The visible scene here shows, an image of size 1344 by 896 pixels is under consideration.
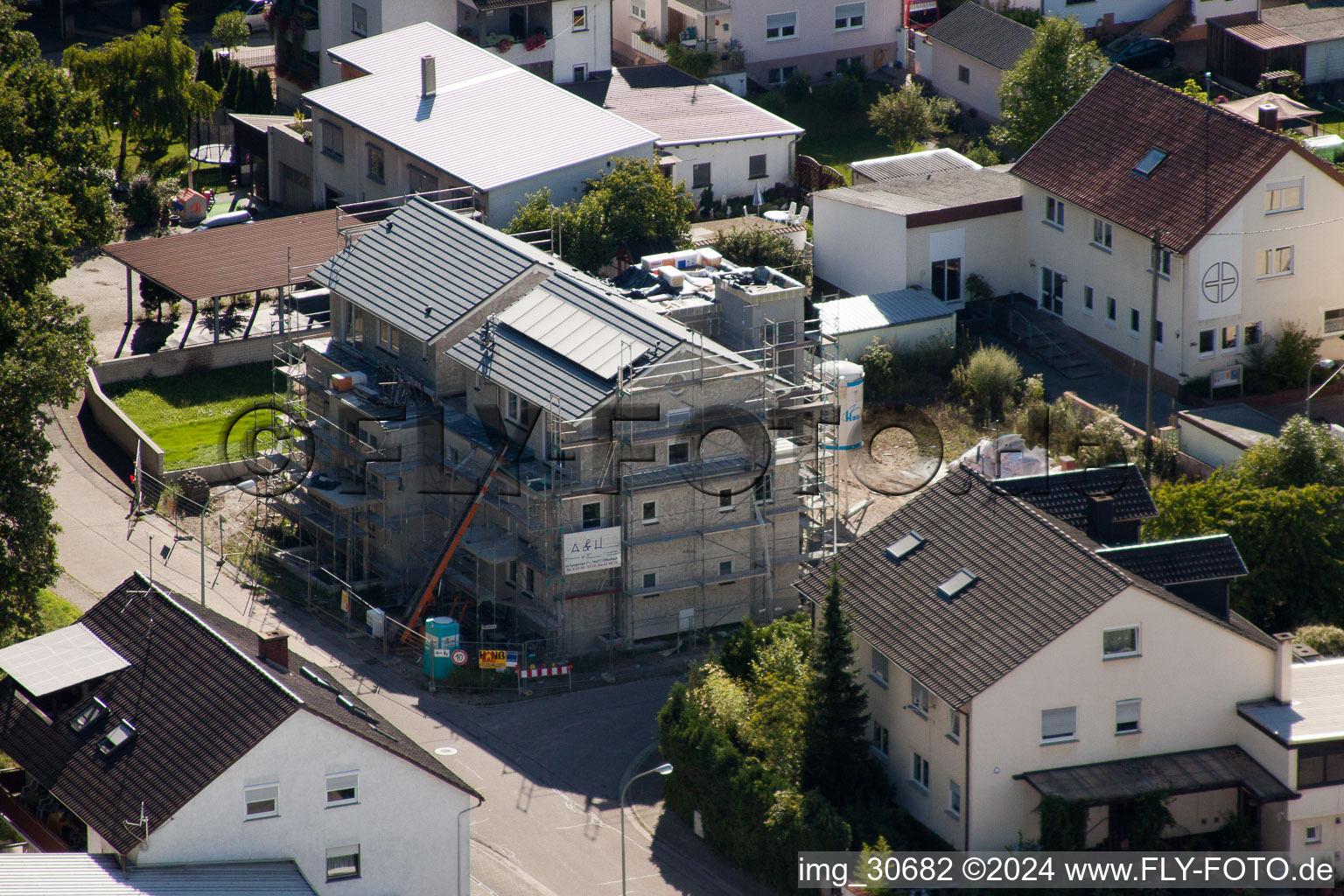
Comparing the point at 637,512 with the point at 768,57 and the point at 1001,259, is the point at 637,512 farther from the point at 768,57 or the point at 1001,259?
the point at 768,57

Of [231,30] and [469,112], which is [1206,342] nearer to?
[469,112]

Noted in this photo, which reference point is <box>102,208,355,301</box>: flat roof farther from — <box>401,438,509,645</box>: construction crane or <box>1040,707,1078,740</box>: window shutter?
<box>1040,707,1078,740</box>: window shutter

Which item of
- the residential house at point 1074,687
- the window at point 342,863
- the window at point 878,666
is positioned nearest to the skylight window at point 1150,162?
the residential house at point 1074,687

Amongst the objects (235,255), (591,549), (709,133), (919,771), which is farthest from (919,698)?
(709,133)

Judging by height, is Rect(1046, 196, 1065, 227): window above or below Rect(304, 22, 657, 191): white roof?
below

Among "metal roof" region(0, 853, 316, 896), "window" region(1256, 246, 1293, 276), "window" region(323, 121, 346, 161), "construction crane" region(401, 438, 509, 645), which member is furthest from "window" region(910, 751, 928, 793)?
"window" region(323, 121, 346, 161)

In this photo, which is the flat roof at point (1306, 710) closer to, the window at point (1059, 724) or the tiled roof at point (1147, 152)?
the window at point (1059, 724)

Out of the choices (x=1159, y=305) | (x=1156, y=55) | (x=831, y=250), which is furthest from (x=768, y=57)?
(x=1159, y=305)
